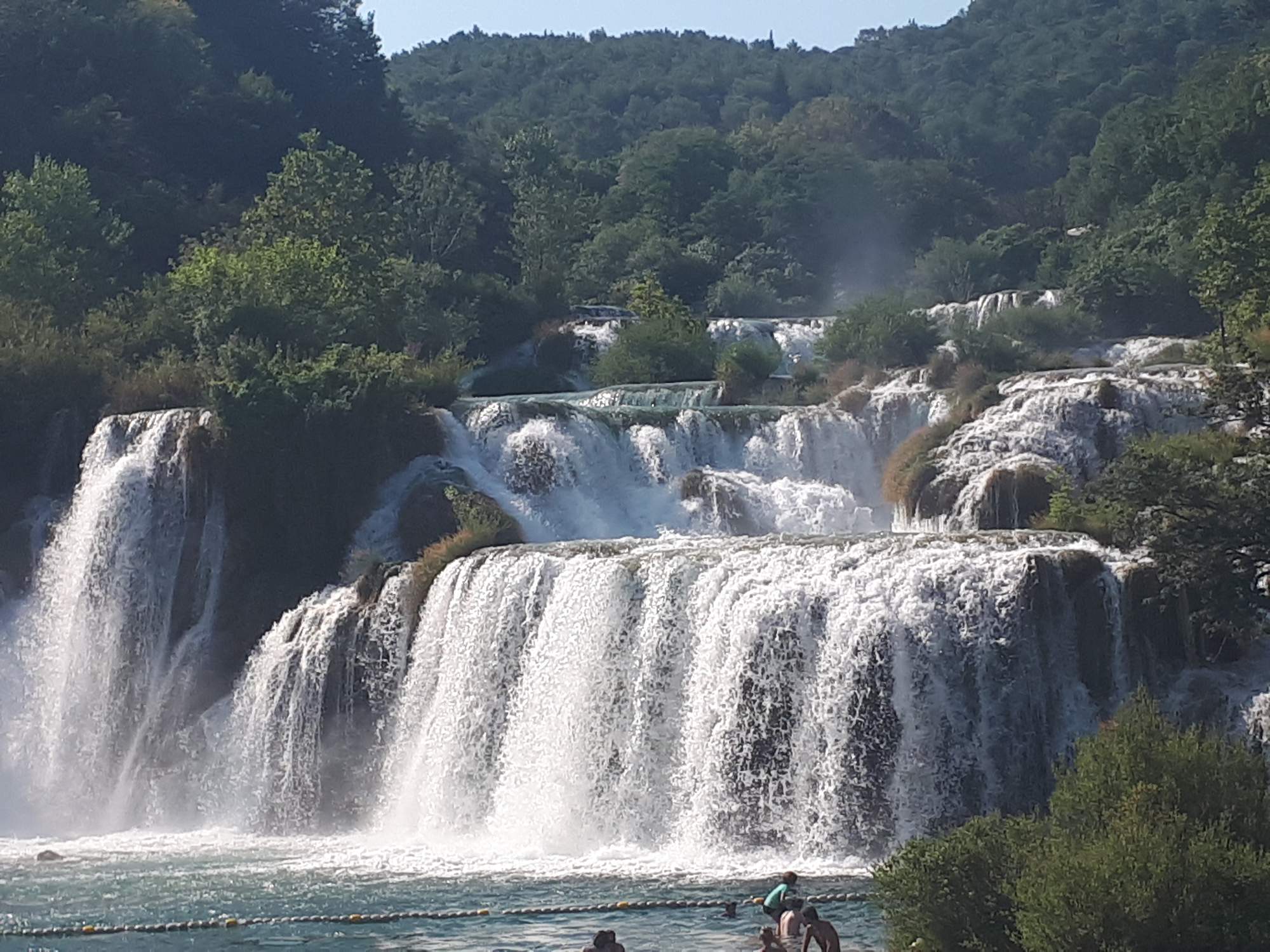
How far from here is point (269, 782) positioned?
34719 millimetres

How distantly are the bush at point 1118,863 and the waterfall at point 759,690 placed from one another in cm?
719

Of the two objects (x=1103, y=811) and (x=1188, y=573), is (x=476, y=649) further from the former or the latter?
(x=1103, y=811)

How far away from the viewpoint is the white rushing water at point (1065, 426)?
121 feet

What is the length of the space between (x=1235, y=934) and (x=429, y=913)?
10833 millimetres

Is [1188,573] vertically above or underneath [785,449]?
underneath

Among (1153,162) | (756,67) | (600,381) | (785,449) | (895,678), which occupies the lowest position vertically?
(895,678)

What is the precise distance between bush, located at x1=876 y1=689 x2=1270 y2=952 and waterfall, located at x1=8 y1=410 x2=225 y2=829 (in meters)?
21.1

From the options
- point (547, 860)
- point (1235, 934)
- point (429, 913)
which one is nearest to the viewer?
point (1235, 934)

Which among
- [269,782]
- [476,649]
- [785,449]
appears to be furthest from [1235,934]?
[785,449]

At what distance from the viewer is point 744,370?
4938 cm

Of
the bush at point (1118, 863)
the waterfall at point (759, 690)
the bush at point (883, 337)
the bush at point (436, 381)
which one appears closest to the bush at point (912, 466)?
the waterfall at point (759, 690)

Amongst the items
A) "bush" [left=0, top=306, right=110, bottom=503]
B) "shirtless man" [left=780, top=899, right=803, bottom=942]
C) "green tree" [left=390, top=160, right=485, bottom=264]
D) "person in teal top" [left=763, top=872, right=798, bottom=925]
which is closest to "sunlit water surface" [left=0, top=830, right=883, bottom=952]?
"person in teal top" [left=763, top=872, right=798, bottom=925]

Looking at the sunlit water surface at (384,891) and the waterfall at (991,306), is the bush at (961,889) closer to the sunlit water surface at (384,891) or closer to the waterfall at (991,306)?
the sunlit water surface at (384,891)

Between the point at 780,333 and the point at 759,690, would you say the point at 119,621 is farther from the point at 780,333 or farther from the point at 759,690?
the point at 780,333
